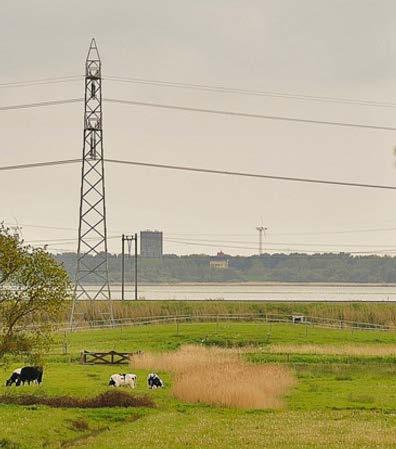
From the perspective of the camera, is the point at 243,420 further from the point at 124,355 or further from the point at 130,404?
the point at 124,355

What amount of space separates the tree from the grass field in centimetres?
346

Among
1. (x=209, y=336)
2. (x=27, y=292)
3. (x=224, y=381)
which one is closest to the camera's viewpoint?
(x=27, y=292)

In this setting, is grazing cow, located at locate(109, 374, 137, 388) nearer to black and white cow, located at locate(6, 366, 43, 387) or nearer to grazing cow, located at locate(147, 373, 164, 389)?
grazing cow, located at locate(147, 373, 164, 389)

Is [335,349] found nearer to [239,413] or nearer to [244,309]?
[239,413]

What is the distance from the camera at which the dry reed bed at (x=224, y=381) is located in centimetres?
4647

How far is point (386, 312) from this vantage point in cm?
10738

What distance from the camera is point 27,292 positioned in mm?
43844

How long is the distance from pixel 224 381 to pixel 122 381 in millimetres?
6143

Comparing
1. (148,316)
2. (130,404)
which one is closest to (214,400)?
(130,404)

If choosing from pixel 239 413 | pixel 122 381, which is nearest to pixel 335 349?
pixel 122 381

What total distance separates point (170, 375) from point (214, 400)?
1009 centimetres

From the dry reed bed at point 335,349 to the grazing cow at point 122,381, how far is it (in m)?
23.9

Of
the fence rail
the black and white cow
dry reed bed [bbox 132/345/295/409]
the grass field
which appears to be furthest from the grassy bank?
the black and white cow

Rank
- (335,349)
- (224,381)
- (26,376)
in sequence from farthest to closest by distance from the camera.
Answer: (335,349)
(26,376)
(224,381)
